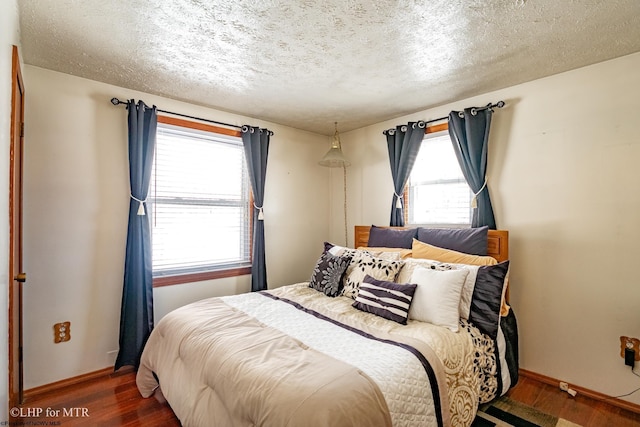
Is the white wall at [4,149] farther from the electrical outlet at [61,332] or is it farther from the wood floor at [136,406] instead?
the electrical outlet at [61,332]

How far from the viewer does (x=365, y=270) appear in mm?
2492

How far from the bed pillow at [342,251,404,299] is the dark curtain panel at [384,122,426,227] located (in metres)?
0.88

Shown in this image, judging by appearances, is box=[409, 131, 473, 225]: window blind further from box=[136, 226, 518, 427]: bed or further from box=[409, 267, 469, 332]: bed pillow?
box=[409, 267, 469, 332]: bed pillow

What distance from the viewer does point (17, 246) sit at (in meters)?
1.98

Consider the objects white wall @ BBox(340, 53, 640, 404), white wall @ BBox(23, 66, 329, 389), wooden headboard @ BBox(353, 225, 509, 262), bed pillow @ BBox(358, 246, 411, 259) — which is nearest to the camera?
white wall @ BBox(340, 53, 640, 404)

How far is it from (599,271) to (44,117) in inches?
164

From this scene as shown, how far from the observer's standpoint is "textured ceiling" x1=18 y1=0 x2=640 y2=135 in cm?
165

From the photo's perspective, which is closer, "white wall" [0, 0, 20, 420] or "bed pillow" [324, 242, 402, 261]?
"white wall" [0, 0, 20, 420]

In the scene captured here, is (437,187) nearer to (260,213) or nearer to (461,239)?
(461,239)

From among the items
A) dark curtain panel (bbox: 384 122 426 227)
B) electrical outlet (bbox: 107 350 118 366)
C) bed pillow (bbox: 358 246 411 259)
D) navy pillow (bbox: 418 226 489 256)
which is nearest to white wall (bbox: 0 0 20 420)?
electrical outlet (bbox: 107 350 118 366)

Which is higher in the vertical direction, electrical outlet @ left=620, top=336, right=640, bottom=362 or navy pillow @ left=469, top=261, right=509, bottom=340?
navy pillow @ left=469, top=261, right=509, bottom=340

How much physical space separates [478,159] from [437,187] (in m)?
0.51

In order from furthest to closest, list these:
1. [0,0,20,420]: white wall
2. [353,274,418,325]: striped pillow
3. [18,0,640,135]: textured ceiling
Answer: [353,274,418,325]: striped pillow, [18,0,640,135]: textured ceiling, [0,0,20,420]: white wall

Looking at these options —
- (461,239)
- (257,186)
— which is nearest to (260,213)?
(257,186)
